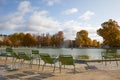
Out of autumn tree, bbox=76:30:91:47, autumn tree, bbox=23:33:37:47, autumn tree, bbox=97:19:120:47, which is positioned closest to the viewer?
autumn tree, bbox=97:19:120:47

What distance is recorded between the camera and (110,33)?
262 ft

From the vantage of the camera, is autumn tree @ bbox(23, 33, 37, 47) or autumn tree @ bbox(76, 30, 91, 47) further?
autumn tree @ bbox(23, 33, 37, 47)

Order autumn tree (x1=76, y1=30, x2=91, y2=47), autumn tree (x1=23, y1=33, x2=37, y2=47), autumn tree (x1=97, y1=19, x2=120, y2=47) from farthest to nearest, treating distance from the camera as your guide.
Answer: autumn tree (x1=23, y1=33, x2=37, y2=47)
autumn tree (x1=76, y1=30, x2=91, y2=47)
autumn tree (x1=97, y1=19, x2=120, y2=47)

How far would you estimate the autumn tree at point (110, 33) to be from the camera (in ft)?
257

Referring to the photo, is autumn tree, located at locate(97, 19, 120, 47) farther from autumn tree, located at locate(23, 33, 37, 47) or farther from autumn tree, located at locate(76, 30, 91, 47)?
autumn tree, located at locate(23, 33, 37, 47)

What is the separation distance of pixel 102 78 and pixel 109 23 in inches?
2889

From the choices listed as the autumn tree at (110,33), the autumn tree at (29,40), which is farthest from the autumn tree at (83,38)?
the autumn tree at (110,33)

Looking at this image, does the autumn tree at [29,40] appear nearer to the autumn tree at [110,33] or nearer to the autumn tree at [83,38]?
the autumn tree at [83,38]

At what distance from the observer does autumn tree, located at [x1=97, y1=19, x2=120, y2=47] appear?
257 feet

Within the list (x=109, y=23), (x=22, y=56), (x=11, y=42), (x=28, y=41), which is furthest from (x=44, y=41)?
(x=22, y=56)

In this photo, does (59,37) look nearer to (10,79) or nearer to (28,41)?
(28,41)

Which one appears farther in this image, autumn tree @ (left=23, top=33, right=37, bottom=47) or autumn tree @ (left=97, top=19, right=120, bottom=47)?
autumn tree @ (left=23, top=33, right=37, bottom=47)

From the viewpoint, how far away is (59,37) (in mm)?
108312

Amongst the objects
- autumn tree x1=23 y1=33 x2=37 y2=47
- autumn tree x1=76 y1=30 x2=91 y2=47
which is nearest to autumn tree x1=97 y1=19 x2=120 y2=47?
autumn tree x1=76 y1=30 x2=91 y2=47
